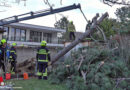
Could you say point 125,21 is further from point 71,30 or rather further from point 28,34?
point 28,34

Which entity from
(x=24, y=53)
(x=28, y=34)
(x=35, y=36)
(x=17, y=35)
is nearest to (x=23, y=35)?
(x=28, y=34)

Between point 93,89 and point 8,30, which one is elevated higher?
point 8,30

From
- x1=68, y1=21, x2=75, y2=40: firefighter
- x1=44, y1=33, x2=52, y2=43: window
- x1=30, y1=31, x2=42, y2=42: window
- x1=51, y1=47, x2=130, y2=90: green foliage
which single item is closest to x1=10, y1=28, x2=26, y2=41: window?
x1=30, y1=31, x2=42, y2=42: window

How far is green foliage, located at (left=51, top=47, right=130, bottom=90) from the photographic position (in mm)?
4621

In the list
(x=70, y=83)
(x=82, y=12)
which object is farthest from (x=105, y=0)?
(x=70, y=83)

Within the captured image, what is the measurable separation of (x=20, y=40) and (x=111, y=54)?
→ 52.8ft

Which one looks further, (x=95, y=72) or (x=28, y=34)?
(x=28, y=34)

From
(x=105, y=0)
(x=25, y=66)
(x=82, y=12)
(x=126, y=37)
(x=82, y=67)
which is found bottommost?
(x=25, y=66)

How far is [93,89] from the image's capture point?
4.50 m

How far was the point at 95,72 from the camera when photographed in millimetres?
5074

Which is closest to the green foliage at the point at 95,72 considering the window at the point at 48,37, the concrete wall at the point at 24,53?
the concrete wall at the point at 24,53

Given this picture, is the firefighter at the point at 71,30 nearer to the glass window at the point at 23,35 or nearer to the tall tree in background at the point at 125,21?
the tall tree in background at the point at 125,21

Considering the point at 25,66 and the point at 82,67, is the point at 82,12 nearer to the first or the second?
the point at 82,67

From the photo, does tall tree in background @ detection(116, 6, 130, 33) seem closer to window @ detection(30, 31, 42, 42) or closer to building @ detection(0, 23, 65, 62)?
building @ detection(0, 23, 65, 62)
